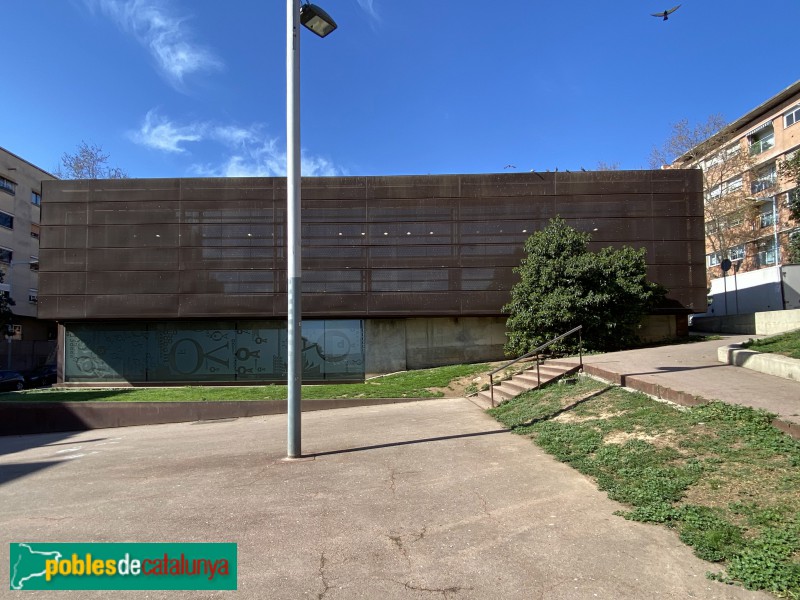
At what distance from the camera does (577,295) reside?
17766 mm

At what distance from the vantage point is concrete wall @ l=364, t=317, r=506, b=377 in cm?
2248

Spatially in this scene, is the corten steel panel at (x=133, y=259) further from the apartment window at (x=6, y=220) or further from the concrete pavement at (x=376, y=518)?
the apartment window at (x=6, y=220)

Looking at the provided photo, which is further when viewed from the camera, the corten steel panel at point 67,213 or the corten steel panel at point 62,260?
the corten steel panel at point 67,213

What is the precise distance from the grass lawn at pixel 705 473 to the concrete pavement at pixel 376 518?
20cm

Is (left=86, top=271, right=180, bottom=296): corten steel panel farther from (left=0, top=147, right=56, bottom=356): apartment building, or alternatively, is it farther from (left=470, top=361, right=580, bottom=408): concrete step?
(left=0, top=147, right=56, bottom=356): apartment building

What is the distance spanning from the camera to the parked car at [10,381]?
27.5 meters

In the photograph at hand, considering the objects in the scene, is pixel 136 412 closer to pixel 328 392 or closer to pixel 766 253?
pixel 328 392

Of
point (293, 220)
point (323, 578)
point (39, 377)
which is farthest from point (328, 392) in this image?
point (39, 377)

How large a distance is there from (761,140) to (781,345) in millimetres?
40044

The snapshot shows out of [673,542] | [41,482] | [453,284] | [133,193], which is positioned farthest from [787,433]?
[133,193]

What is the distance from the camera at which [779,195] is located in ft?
128

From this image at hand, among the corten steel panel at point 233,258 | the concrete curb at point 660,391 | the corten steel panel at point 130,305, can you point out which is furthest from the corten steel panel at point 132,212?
the concrete curb at point 660,391

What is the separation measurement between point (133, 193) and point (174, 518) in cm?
2129

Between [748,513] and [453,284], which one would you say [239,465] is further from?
[453,284]
